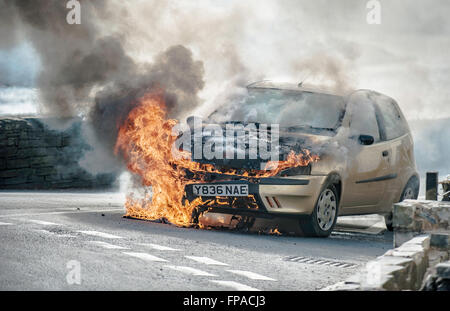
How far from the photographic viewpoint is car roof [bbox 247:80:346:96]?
410 inches

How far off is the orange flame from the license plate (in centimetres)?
14

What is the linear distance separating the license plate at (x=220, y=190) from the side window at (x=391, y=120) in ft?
9.59

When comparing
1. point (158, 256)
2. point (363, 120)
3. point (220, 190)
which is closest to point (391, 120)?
point (363, 120)

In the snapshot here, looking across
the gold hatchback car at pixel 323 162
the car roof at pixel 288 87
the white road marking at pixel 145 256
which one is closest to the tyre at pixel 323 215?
the gold hatchback car at pixel 323 162

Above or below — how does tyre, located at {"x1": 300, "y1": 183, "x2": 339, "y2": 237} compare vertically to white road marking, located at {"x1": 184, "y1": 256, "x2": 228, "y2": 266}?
above

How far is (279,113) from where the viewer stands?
10055 millimetres

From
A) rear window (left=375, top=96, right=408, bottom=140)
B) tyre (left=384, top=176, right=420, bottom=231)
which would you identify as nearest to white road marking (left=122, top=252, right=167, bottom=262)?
rear window (left=375, top=96, right=408, bottom=140)

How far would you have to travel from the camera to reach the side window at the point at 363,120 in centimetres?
998

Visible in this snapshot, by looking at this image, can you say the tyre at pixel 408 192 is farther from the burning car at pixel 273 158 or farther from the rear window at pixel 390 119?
the rear window at pixel 390 119

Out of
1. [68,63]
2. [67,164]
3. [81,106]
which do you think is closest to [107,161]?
[81,106]

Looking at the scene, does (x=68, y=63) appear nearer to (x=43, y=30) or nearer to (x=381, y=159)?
(x=43, y=30)

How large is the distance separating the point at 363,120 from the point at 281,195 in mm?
2184

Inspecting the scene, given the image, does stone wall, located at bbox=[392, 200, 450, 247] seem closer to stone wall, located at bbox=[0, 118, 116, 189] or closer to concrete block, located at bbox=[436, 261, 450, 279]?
concrete block, located at bbox=[436, 261, 450, 279]

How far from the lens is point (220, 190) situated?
895 cm
